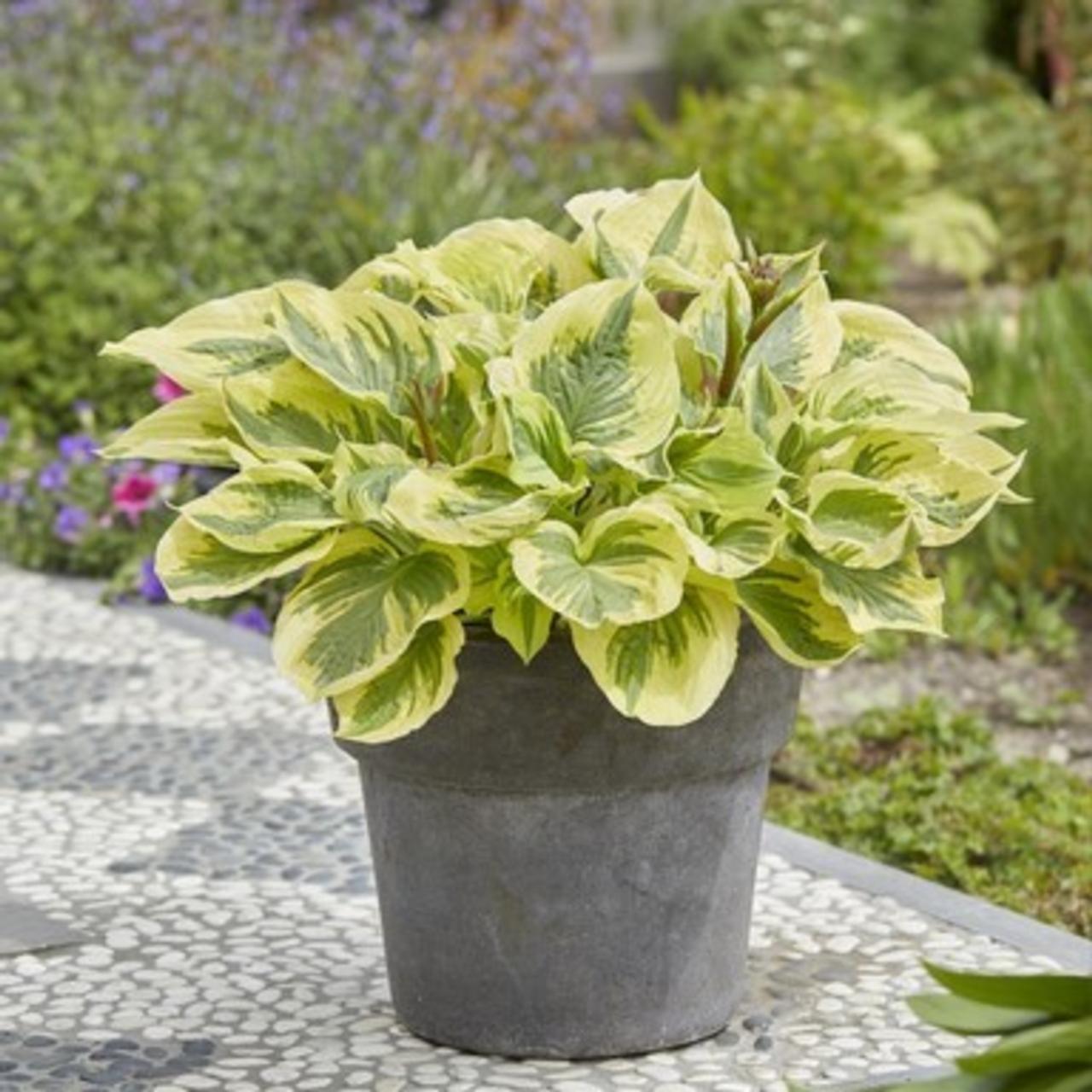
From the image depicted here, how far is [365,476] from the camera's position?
10.6 feet

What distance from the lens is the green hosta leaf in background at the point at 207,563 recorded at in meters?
3.28

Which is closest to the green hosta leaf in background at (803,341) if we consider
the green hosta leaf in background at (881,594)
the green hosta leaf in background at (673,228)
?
the green hosta leaf in background at (673,228)

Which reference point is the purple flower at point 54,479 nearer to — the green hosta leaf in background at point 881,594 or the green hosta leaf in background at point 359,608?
the green hosta leaf in background at point 359,608

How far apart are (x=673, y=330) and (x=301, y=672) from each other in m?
0.66

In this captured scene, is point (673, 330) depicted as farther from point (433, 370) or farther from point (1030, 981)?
point (1030, 981)

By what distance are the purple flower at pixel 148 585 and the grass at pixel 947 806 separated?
1494mm

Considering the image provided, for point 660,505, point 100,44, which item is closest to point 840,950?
point 660,505

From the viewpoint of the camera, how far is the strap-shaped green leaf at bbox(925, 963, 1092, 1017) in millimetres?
2873

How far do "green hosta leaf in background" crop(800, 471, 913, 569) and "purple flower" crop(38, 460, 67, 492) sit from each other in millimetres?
3448

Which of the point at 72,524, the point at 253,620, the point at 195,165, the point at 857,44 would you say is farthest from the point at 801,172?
the point at 857,44

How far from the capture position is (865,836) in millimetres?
4777

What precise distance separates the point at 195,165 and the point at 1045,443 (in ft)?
9.38

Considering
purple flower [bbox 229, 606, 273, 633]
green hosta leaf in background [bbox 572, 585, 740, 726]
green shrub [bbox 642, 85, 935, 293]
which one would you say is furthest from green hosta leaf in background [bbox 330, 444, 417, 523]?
green shrub [bbox 642, 85, 935, 293]

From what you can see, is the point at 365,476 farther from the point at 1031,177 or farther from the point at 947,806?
the point at 1031,177
